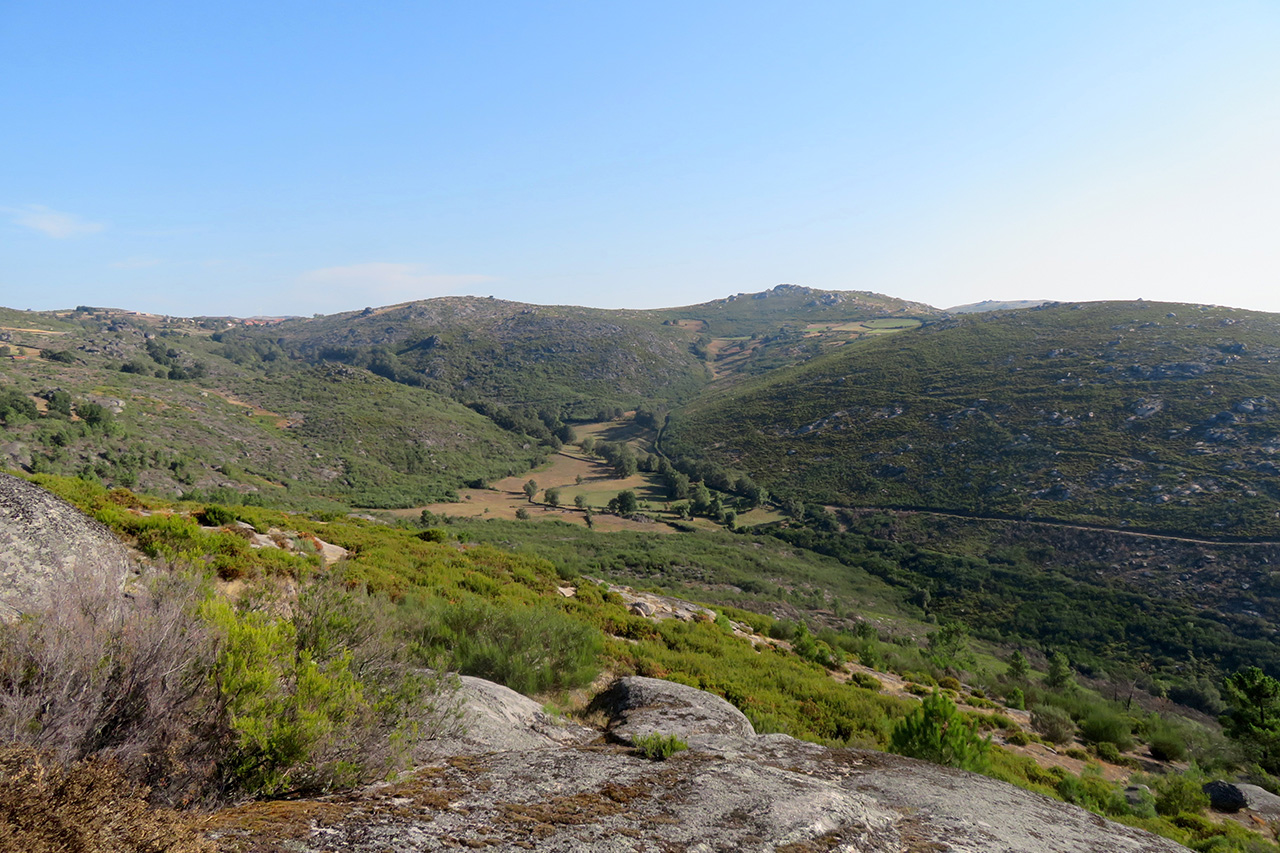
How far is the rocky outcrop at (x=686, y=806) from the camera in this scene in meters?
3.24

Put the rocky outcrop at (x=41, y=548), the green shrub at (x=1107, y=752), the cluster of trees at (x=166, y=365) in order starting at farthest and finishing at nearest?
the cluster of trees at (x=166, y=365), the green shrub at (x=1107, y=752), the rocky outcrop at (x=41, y=548)

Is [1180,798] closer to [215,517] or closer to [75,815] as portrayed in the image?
[75,815]

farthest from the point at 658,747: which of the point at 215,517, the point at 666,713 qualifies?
the point at 215,517

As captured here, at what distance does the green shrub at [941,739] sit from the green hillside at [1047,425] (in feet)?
196

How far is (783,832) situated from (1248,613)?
58.3 m

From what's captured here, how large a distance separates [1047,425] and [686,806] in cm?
8177

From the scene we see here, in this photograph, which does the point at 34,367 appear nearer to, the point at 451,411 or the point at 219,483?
the point at 219,483

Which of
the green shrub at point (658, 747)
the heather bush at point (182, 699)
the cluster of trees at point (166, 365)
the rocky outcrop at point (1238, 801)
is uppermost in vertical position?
the cluster of trees at point (166, 365)

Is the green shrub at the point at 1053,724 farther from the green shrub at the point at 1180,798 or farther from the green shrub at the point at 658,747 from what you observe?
the green shrub at the point at 658,747

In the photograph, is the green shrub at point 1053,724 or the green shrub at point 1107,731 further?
the green shrub at point 1107,731

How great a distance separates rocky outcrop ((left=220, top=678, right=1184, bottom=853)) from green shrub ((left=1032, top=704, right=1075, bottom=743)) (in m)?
11.3

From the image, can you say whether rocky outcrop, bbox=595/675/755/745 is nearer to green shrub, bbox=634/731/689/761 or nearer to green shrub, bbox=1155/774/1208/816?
green shrub, bbox=634/731/689/761

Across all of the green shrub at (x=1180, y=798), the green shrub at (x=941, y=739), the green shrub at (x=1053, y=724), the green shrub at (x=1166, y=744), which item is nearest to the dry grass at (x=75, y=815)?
the green shrub at (x=941, y=739)

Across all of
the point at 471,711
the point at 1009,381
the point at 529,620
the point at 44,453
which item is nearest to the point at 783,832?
the point at 471,711
